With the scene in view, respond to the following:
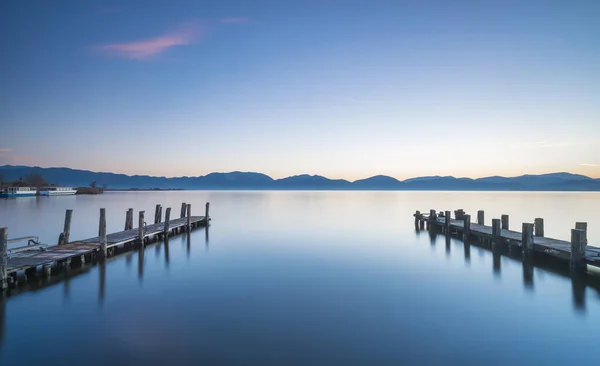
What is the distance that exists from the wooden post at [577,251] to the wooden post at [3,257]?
64.2ft

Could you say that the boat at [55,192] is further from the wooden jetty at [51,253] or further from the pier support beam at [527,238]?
the pier support beam at [527,238]

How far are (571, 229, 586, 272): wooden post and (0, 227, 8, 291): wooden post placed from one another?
1957 centimetres

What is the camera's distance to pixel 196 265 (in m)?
19.0

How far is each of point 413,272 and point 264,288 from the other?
7393 millimetres

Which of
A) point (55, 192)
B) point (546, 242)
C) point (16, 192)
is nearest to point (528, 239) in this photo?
point (546, 242)

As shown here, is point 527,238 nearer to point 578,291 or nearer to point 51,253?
point 578,291

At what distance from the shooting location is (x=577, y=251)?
48.4 ft

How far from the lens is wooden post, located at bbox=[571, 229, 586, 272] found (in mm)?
14562

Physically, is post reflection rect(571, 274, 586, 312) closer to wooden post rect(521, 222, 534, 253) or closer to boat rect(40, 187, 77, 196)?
wooden post rect(521, 222, 534, 253)

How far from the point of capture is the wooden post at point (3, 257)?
1181 centimetres

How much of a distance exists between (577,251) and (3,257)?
2007cm

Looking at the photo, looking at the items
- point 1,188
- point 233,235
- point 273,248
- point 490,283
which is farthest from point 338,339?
point 1,188

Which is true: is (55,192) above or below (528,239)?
above

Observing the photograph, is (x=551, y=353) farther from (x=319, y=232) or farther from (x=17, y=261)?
(x=319, y=232)
